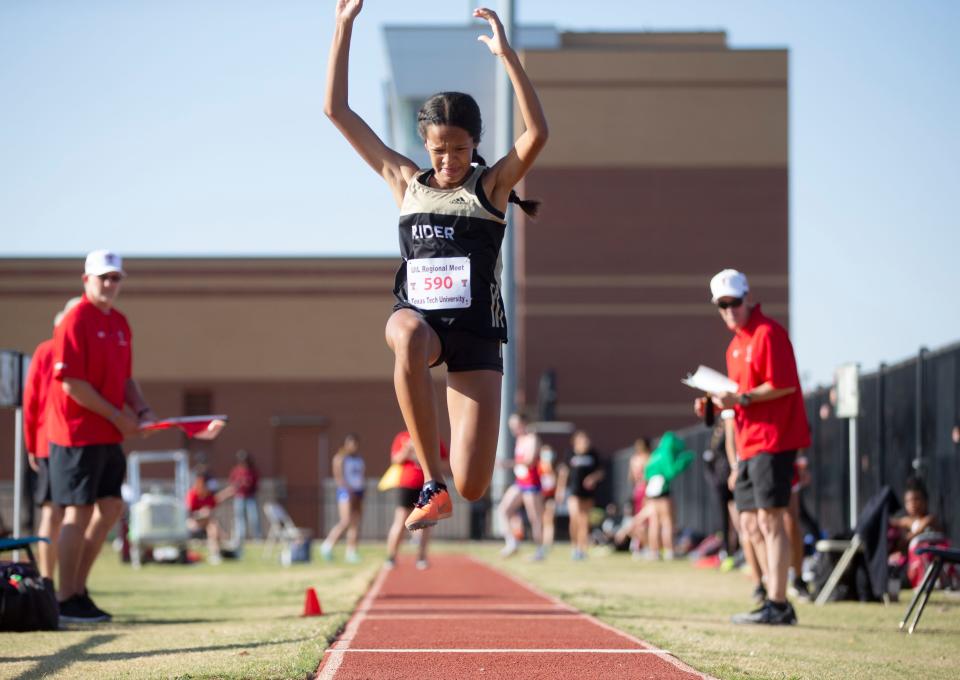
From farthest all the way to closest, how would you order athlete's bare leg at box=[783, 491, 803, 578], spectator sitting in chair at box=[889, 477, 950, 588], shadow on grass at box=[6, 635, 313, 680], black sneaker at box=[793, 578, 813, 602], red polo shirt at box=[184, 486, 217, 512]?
red polo shirt at box=[184, 486, 217, 512] < spectator sitting in chair at box=[889, 477, 950, 588] < black sneaker at box=[793, 578, 813, 602] < athlete's bare leg at box=[783, 491, 803, 578] < shadow on grass at box=[6, 635, 313, 680]

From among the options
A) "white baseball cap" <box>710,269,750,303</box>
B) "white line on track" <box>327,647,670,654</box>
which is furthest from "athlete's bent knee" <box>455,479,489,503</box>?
"white baseball cap" <box>710,269,750,303</box>

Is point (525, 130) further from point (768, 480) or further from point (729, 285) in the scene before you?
point (768, 480)

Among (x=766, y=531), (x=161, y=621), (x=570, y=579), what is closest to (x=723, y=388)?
(x=766, y=531)

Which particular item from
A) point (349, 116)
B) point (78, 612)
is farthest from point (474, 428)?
point (78, 612)

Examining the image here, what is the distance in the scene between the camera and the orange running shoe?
241 inches

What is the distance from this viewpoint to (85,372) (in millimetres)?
9461

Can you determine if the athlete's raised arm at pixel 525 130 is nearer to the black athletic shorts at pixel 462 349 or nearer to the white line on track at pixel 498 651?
the black athletic shorts at pixel 462 349

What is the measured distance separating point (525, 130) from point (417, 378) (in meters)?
1.23

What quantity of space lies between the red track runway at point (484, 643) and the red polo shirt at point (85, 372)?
7.41 ft

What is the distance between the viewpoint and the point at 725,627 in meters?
8.95

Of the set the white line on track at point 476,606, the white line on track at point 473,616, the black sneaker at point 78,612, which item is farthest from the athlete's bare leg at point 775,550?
the black sneaker at point 78,612

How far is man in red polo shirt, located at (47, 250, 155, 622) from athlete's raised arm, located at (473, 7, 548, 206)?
163 inches

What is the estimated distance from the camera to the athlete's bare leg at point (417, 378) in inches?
235

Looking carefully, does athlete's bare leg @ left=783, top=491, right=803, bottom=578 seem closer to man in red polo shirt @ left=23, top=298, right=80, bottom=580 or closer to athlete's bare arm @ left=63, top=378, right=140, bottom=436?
athlete's bare arm @ left=63, top=378, right=140, bottom=436
